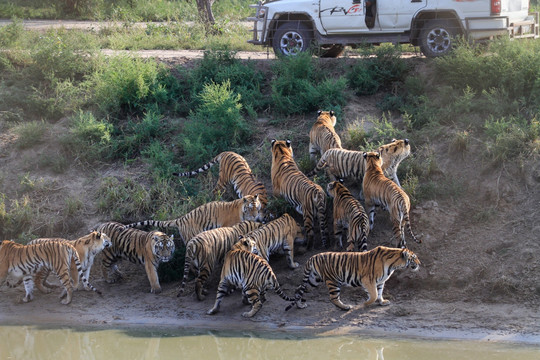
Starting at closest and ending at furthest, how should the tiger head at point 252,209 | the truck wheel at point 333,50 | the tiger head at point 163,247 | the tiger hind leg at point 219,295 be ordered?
1. the tiger hind leg at point 219,295
2. the tiger head at point 163,247
3. the tiger head at point 252,209
4. the truck wheel at point 333,50

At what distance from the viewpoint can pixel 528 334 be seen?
317 inches

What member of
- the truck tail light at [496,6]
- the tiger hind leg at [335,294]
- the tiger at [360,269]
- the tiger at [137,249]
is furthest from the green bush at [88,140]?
the truck tail light at [496,6]

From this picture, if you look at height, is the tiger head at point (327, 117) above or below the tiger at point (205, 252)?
above

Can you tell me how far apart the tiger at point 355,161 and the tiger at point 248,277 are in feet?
7.39

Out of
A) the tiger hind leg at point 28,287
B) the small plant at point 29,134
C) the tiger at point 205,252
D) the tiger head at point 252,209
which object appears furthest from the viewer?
the small plant at point 29,134

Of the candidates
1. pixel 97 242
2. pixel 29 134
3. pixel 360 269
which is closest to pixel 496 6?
pixel 360 269

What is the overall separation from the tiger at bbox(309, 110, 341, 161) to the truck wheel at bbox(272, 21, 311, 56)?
8.45ft

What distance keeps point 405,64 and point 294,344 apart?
6.10 meters

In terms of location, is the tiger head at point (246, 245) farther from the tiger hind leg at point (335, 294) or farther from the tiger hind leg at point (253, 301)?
the tiger hind leg at point (335, 294)

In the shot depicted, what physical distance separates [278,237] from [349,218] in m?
0.92

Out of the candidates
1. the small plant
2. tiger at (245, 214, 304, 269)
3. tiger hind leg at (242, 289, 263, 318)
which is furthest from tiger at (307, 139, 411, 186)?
the small plant

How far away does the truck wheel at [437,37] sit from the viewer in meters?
12.7

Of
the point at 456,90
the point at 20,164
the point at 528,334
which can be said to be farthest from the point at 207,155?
the point at 528,334

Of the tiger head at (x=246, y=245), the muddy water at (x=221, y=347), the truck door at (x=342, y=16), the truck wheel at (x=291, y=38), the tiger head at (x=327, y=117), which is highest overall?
the truck door at (x=342, y=16)
